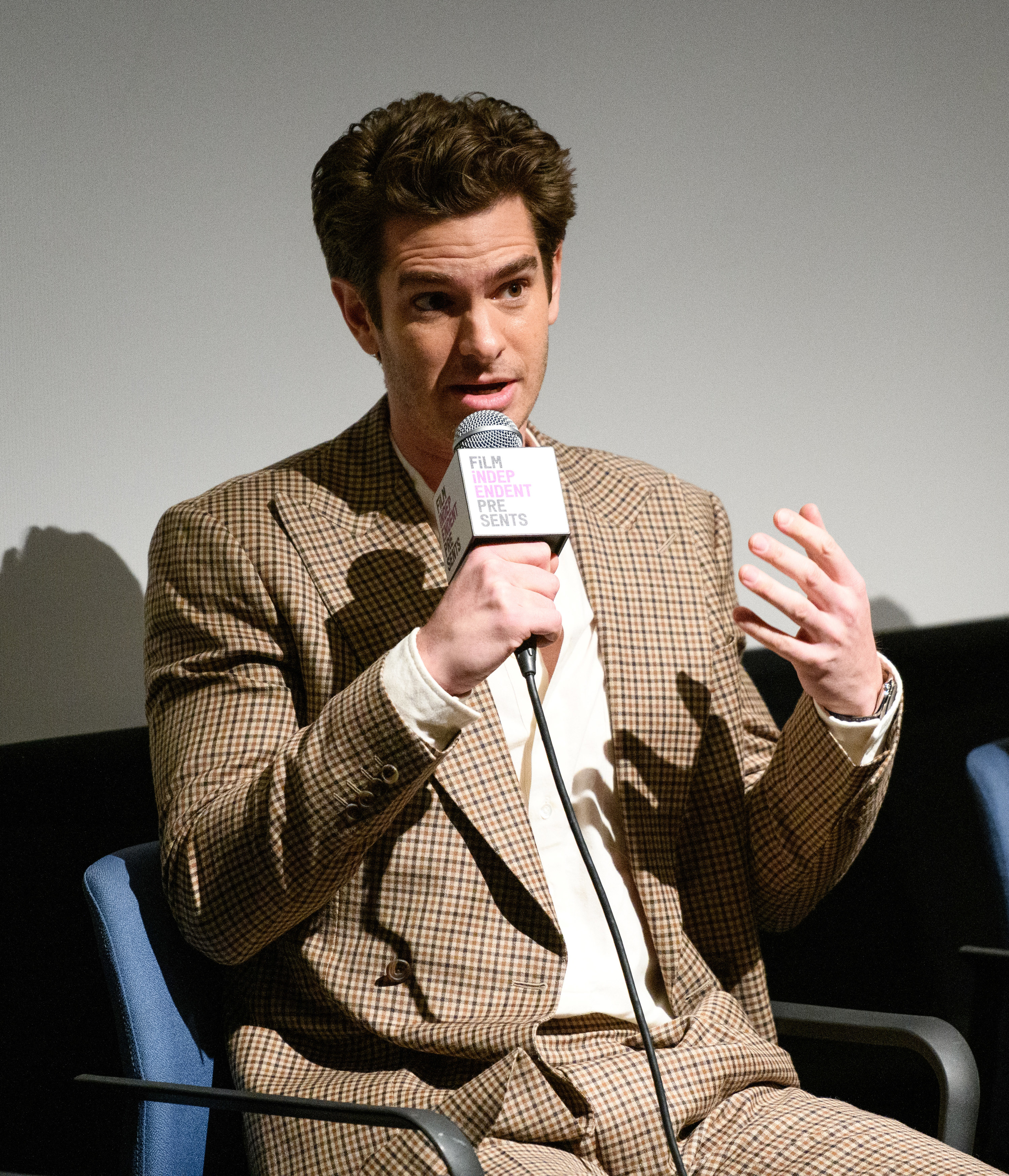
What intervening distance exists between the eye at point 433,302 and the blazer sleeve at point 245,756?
1.08ft

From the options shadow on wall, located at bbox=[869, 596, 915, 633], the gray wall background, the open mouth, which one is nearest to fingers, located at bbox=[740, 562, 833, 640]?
the open mouth

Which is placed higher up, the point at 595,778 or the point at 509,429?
the point at 509,429

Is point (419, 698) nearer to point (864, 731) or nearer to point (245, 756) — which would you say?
point (245, 756)

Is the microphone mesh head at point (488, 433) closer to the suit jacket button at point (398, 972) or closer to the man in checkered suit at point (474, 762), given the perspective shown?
the man in checkered suit at point (474, 762)

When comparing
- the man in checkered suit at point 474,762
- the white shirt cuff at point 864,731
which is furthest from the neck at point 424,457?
the white shirt cuff at point 864,731

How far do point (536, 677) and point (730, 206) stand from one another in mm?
986

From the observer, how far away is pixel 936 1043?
1.35m

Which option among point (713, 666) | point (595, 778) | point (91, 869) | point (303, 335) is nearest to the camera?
point (91, 869)

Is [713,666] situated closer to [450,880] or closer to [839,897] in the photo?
[450,880]

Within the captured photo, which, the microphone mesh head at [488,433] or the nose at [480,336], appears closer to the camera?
the microphone mesh head at [488,433]

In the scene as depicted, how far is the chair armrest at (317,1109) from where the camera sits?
1029mm

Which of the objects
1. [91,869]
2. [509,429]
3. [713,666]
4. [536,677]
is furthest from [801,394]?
[91,869]

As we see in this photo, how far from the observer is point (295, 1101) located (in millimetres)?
1094

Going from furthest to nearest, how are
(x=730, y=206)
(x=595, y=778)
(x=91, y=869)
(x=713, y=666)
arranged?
(x=730, y=206) < (x=713, y=666) < (x=595, y=778) < (x=91, y=869)
